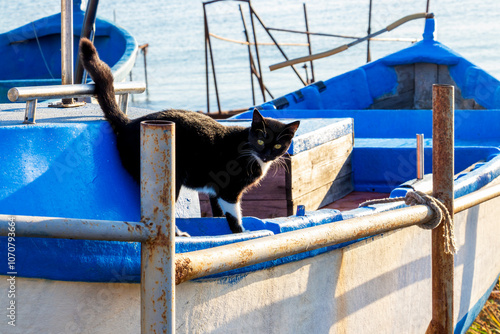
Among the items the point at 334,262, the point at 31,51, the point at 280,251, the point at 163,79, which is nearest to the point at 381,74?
the point at 31,51

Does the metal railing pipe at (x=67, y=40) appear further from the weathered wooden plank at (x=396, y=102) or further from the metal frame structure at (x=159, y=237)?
the weathered wooden plank at (x=396, y=102)

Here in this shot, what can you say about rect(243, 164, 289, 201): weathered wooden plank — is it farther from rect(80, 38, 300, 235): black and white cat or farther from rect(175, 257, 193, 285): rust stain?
rect(175, 257, 193, 285): rust stain

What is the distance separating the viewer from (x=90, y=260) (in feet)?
7.07

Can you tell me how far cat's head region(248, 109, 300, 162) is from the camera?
338 centimetres

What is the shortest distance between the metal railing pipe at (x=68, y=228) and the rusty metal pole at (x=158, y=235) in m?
0.07

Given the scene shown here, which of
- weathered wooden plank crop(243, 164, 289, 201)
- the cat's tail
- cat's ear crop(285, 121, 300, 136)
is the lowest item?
weathered wooden plank crop(243, 164, 289, 201)

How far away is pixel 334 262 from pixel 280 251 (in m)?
0.73

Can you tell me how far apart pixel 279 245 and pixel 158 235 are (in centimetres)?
49

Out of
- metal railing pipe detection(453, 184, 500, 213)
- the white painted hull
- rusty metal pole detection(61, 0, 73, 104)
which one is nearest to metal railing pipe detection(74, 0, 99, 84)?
rusty metal pole detection(61, 0, 73, 104)

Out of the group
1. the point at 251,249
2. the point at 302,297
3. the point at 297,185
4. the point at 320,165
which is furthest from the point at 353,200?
the point at 251,249

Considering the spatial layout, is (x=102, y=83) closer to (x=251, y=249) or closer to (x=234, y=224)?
(x=234, y=224)

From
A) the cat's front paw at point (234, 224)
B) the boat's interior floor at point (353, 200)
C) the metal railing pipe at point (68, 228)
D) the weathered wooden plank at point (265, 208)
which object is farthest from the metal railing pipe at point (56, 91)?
the boat's interior floor at point (353, 200)

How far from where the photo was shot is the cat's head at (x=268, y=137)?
3385mm

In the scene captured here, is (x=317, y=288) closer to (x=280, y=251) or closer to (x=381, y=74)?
(x=280, y=251)
